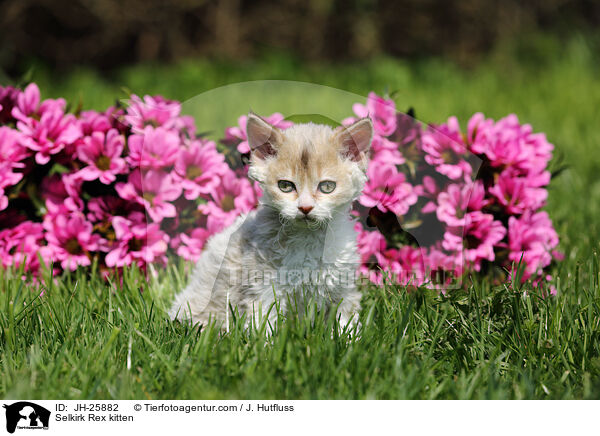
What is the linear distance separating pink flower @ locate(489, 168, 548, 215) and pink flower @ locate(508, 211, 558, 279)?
0.15 feet

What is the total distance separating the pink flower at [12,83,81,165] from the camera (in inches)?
108

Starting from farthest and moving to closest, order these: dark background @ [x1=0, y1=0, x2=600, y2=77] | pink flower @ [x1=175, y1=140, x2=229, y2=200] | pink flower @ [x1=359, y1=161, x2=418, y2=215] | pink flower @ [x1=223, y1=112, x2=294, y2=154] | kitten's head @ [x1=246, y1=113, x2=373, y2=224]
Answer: dark background @ [x1=0, y1=0, x2=600, y2=77] → pink flower @ [x1=175, y1=140, x2=229, y2=200] → pink flower @ [x1=359, y1=161, x2=418, y2=215] → pink flower @ [x1=223, y1=112, x2=294, y2=154] → kitten's head @ [x1=246, y1=113, x2=373, y2=224]

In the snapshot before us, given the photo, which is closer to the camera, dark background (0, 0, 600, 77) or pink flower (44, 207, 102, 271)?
pink flower (44, 207, 102, 271)

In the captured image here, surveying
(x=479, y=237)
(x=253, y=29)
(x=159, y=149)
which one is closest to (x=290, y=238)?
(x=159, y=149)

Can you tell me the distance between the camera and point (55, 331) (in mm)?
2201

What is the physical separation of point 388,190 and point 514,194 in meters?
0.71

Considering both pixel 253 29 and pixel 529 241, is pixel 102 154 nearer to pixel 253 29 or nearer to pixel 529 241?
pixel 529 241

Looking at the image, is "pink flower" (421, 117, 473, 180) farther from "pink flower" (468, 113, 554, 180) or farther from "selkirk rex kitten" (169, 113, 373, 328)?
"selkirk rex kitten" (169, 113, 373, 328)

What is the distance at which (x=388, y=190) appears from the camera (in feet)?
8.12

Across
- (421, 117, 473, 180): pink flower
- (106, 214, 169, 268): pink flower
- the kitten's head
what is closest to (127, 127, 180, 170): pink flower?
(106, 214, 169, 268): pink flower
